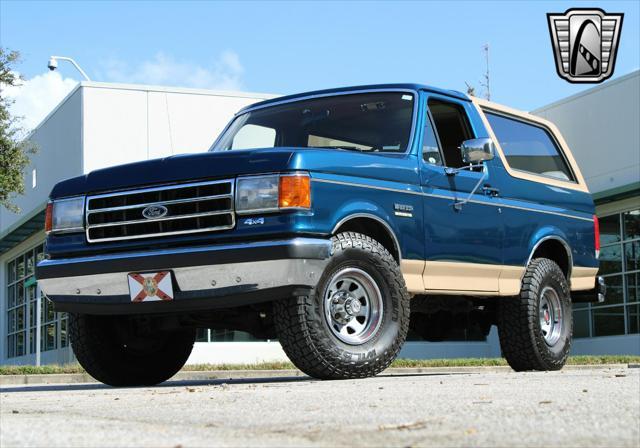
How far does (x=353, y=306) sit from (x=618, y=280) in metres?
21.8

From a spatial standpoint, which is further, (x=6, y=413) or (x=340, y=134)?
(x=340, y=134)

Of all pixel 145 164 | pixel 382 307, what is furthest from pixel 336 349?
pixel 145 164

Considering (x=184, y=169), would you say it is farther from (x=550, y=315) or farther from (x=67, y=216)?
(x=550, y=315)

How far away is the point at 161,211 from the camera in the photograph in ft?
25.1

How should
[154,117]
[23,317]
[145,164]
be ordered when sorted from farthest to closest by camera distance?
1. [23,317]
2. [154,117]
3. [145,164]

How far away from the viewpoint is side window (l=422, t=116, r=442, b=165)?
8625mm

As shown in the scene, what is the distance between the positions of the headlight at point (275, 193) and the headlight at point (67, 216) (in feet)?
4.75

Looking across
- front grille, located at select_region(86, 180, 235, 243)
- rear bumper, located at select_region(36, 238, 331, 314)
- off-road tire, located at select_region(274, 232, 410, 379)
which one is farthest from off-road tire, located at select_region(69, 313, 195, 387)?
off-road tire, located at select_region(274, 232, 410, 379)

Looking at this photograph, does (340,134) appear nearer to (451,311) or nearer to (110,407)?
(451,311)

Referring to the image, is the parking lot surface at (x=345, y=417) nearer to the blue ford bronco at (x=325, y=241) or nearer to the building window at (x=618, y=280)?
the blue ford bronco at (x=325, y=241)

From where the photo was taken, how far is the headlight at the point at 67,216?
809 cm

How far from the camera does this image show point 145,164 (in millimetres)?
7816

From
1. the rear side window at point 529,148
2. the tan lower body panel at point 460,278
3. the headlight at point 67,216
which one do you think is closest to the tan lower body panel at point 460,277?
the tan lower body panel at point 460,278

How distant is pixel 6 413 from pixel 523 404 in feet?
8.22
